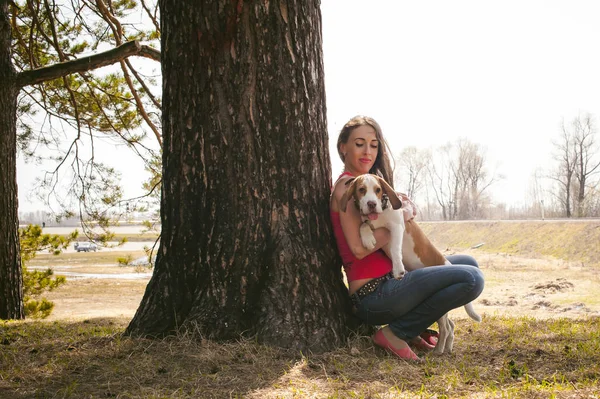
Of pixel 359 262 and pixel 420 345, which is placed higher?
pixel 359 262

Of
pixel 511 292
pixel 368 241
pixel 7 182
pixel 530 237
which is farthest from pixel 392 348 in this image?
pixel 530 237

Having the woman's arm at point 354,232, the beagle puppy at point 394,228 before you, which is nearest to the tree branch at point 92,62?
the beagle puppy at point 394,228

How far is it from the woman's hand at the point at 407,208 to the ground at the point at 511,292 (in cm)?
419

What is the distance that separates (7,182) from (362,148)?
5651mm

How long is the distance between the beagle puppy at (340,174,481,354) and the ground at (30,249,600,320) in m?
4.08

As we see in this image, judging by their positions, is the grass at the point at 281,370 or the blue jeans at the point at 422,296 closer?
the grass at the point at 281,370

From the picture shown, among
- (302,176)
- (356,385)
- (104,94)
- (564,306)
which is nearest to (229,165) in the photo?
(302,176)

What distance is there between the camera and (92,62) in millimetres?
7402

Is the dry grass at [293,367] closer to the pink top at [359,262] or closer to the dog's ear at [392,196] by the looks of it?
the pink top at [359,262]

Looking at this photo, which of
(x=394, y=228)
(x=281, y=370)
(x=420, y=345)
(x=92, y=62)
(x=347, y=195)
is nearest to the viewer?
(x=281, y=370)

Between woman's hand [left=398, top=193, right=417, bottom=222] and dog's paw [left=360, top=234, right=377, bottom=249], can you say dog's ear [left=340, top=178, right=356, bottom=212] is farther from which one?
woman's hand [left=398, top=193, right=417, bottom=222]

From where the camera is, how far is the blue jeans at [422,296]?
3873 millimetres

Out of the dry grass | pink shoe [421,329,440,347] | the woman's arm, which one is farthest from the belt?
pink shoe [421,329,440,347]

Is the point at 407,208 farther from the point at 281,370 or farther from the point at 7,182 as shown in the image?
the point at 7,182
